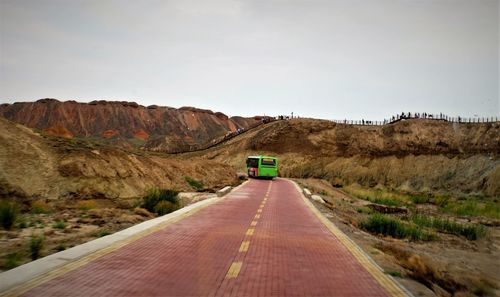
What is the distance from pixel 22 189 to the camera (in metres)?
22.9

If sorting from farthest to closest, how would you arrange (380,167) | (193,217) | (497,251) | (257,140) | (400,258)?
(257,140) < (380,167) < (497,251) < (193,217) < (400,258)

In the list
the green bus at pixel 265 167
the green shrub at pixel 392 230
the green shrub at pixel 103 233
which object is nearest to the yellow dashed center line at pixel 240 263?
the green shrub at pixel 103 233

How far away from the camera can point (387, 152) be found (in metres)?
77.3

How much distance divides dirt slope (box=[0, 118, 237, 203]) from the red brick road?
15239 mm

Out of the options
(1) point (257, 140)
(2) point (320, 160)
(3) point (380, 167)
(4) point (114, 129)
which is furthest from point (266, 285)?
(4) point (114, 129)

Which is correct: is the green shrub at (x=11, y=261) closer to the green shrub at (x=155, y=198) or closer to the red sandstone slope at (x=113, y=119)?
the green shrub at (x=155, y=198)

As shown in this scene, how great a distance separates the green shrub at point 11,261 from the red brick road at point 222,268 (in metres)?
1.45

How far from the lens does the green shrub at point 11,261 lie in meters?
7.67

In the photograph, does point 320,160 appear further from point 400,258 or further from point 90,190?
point 400,258

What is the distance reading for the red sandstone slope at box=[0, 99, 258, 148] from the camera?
5792 inches

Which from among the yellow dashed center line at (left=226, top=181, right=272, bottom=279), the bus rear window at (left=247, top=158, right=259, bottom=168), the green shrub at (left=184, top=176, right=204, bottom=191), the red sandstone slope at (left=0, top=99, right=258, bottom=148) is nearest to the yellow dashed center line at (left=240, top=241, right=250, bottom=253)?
the yellow dashed center line at (left=226, top=181, right=272, bottom=279)

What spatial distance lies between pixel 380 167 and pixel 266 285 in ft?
233

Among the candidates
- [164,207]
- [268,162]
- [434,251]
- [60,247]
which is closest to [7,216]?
[60,247]

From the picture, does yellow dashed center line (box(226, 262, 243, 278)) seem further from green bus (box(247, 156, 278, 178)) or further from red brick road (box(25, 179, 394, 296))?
green bus (box(247, 156, 278, 178))
